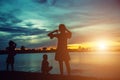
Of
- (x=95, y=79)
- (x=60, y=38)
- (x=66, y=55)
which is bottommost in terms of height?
(x=95, y=79)

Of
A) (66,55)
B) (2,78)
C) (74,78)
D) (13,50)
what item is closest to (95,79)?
(74,78)

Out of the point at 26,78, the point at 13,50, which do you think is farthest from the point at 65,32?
the point at 13,50

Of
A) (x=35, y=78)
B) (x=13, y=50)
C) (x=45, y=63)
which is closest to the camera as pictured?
(x=35, y=78)

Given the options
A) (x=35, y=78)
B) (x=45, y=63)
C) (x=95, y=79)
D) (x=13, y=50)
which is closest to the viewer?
(x=95, y=79)

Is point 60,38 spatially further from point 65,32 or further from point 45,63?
point 45,63

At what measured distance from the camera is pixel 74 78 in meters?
12.6

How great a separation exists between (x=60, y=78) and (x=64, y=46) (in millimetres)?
1624

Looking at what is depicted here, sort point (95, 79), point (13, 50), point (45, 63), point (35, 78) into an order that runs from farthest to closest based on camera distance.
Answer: point (13, 50), point (45, 63), point (35, 78), point (95, 79)

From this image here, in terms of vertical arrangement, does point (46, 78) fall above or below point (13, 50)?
below

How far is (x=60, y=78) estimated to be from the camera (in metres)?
12.8

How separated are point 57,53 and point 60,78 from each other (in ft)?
4.22

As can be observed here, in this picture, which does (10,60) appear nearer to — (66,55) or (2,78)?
(2,78)

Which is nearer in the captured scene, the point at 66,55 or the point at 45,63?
the point at 66,55

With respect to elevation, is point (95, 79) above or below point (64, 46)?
below
